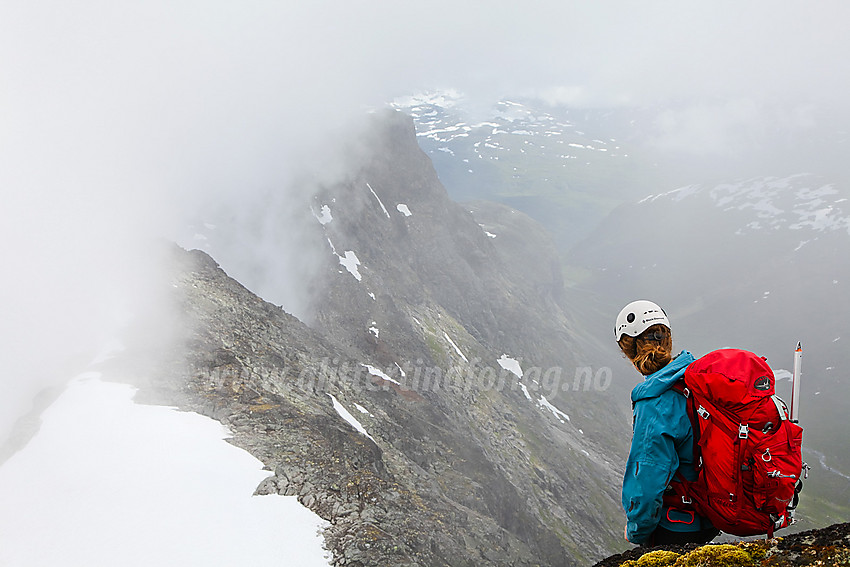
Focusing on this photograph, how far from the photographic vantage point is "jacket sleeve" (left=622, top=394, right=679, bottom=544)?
6398mm

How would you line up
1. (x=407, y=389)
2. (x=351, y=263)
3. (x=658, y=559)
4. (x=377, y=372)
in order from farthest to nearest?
(x=351, y=263) → (x=407, y=389) → (x=377, y=372) → (x=658, y=559)

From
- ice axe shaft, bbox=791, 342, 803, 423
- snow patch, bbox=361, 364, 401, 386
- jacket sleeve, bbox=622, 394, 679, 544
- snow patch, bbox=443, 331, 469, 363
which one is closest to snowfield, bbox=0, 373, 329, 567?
jacket sleeve, bbox=622, 394, 679, 544

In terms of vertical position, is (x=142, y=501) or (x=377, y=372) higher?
(x=377, y=372)

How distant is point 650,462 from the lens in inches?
256

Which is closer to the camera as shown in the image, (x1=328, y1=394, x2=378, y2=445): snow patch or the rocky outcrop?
the rocky outcrop

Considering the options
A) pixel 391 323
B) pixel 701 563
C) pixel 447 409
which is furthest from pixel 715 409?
pixel 391 323

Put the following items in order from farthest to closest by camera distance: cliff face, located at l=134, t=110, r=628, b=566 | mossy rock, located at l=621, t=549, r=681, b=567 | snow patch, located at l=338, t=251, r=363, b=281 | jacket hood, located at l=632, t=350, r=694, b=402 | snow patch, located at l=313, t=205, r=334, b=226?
snow patch, located at l=313, t=205, r=334, b=226, snow patch, located at l=338, t=251, r=363, b=281, cliff face, located at l=134, t=110, r=628, b=566, mossy rock, located at l=621, t=549, r=681, b=567, jacket hood, located at l=632, t=350, r=694, b=402

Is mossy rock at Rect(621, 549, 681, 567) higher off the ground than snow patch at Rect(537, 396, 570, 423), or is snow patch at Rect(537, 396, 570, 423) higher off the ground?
snow patch at Rect(537, 396, 570, 423)

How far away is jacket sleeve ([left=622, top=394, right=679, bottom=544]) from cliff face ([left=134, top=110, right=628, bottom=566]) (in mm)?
12285

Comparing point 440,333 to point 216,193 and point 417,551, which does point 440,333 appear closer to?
point 216,193

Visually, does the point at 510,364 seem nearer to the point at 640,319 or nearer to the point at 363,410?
the point at 363,410

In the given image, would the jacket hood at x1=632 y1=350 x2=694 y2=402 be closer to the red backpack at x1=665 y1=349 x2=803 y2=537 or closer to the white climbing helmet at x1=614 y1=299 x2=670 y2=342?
the red backpack at x1=665 y1=349 x2=803 y2=537

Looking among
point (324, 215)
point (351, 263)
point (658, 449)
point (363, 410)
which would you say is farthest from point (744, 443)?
point (324, 215)

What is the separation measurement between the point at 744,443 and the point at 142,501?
18.3 meters
